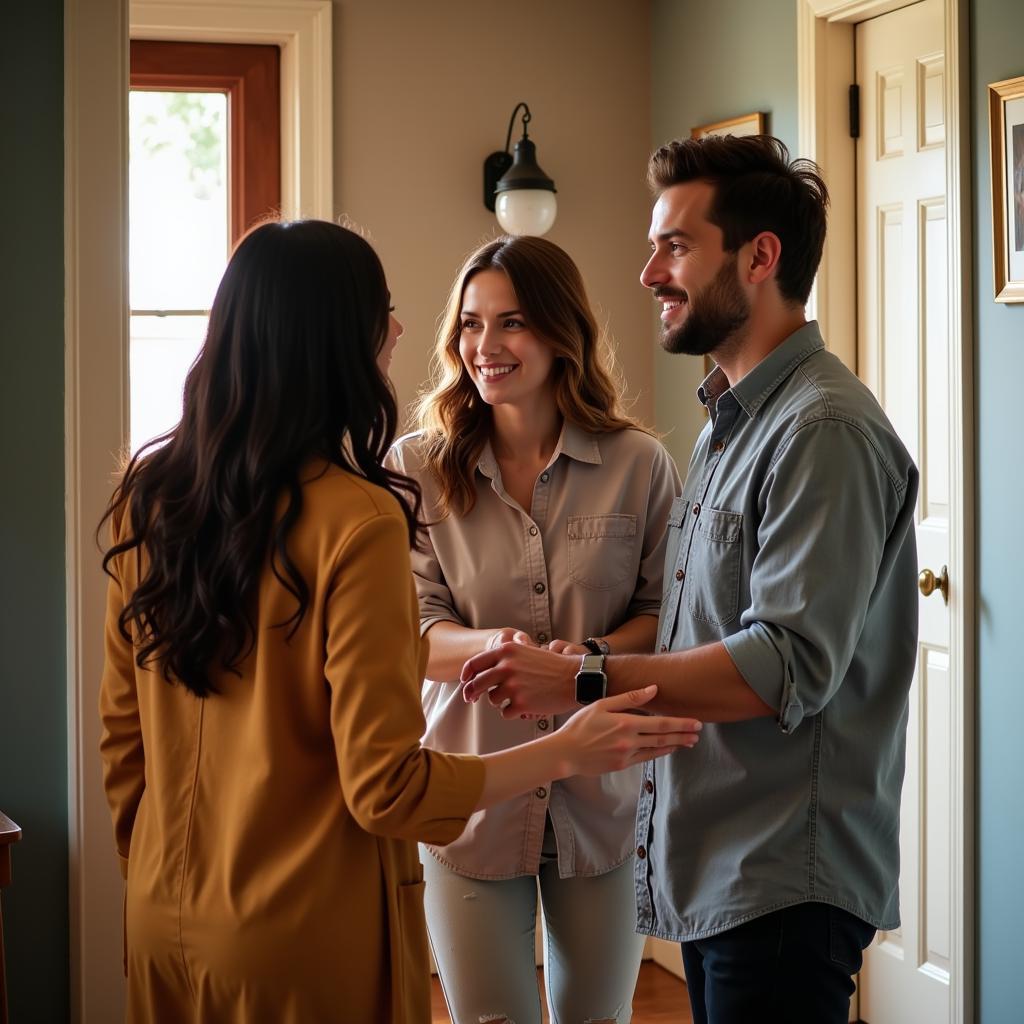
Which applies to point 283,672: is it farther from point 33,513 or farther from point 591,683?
point 33,513

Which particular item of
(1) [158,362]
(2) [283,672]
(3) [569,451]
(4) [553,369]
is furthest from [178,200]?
(2) [283,672]

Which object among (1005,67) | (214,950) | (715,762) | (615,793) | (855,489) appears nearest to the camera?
(214,950)

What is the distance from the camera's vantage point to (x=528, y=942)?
1.97 m

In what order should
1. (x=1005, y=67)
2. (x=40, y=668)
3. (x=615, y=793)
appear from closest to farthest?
1. (x=615, y=793)
2. (x=40, y=668)
3. (x=1005, y=67)

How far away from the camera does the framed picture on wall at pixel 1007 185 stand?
8.30 feet

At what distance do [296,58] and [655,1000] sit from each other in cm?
273

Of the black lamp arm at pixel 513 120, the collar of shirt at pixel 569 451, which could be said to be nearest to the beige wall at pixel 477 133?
the black lamp arm at pixel 513 120

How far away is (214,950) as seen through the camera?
4.33ft

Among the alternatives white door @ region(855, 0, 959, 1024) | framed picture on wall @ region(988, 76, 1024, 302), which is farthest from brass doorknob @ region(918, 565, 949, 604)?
framed picture on wall @ region(988, 76, 1024, 302)

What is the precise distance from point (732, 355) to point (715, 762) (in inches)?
20.7

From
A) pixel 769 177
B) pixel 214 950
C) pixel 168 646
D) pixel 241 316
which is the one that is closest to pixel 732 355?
pixel 769 177

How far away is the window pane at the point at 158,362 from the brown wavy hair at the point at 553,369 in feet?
5.49

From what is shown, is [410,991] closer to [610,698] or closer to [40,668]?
[610,698]

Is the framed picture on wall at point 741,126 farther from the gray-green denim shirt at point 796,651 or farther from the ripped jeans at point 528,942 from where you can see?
the ripped jeans at point 528,942
